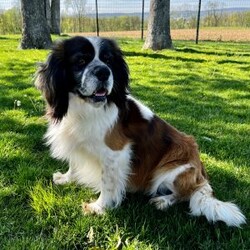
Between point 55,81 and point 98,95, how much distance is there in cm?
35

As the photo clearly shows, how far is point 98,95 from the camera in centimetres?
296

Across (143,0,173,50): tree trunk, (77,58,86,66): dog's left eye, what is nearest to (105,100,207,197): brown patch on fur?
(77,58,86,66): dog's left eye

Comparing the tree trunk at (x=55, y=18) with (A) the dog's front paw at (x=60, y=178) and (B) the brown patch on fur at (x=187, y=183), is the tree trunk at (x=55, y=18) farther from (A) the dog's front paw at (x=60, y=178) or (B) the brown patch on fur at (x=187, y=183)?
(B) the brown patch on fur at (x=187, y=183)

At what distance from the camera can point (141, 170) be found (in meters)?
3.38

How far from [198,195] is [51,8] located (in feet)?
63.3

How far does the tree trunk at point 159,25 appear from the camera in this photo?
38.8ft

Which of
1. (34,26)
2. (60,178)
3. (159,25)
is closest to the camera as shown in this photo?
(60,178)

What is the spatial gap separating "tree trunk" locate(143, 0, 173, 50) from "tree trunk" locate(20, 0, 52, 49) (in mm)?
3271

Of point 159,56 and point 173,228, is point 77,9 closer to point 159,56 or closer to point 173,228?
point 159,56

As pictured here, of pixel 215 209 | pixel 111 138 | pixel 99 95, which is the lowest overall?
pixel 215 209

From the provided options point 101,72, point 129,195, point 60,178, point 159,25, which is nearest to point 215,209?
point 129,195

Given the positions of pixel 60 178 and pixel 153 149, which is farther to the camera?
pixel 60 178

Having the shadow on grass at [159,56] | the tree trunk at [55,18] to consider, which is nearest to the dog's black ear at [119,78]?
the shadow on grass at [159,56]

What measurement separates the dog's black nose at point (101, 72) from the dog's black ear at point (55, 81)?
27 centimetres
